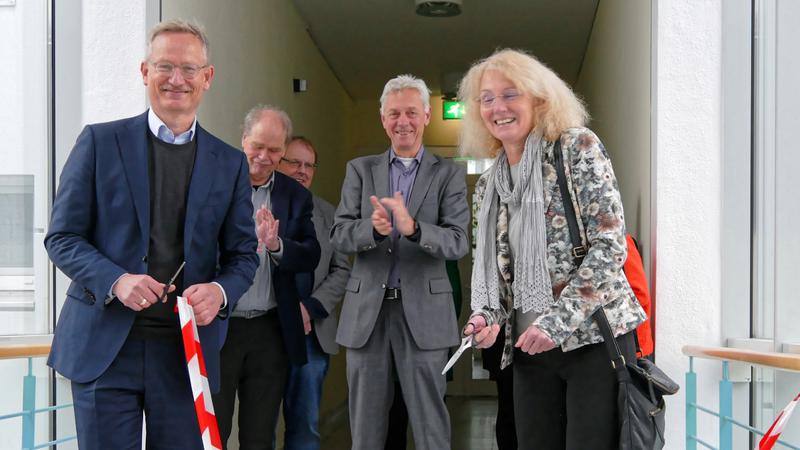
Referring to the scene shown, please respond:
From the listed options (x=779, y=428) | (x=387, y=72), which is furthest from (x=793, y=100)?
(x=387, y=72)

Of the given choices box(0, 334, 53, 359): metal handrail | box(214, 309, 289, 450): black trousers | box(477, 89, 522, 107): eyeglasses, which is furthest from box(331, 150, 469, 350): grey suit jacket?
box(0, 334, 53, 359): metal handrail

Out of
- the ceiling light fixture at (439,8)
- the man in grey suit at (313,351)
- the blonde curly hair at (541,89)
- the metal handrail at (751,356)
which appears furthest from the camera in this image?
the ceiling light fixture at (439,8)

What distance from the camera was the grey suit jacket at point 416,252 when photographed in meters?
3.34

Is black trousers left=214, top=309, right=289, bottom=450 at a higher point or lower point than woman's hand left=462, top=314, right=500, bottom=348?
lower

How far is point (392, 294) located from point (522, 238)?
1.10m

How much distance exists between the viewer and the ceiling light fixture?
6141 millimetres

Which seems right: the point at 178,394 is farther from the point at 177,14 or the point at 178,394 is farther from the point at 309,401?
the point at 177,14

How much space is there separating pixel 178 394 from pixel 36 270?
4.49 ft

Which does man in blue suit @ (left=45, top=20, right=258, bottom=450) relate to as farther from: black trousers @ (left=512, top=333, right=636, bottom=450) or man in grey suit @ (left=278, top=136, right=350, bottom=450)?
man in grey suit @ (left=278, top=136, right=350, bottom=450)

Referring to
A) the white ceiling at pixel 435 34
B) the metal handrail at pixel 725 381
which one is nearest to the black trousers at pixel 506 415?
the metal handrail at pixel 725 381

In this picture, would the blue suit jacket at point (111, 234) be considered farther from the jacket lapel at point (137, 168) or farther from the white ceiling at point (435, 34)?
the white ceiling at point (435, 34)

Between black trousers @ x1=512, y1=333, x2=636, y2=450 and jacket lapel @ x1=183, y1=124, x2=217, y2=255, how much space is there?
95cm

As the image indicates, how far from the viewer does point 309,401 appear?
391 centimetres

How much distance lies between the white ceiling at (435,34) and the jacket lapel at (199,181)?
13.7 ft
